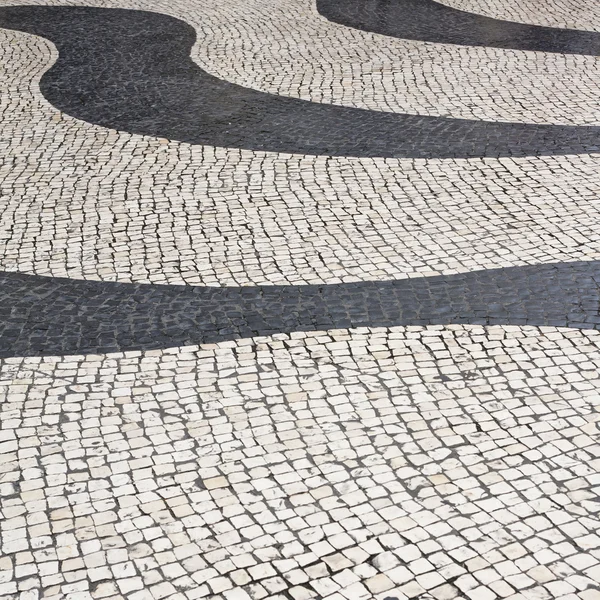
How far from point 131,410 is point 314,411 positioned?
111cm

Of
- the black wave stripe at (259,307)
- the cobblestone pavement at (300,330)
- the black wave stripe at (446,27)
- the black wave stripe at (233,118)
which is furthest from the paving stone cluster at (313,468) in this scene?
the black wave stripe at (446,27)

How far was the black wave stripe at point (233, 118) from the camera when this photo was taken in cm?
937

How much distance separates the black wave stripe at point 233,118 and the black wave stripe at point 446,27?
295 centimetres

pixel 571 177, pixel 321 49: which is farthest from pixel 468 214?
pixel 321 49

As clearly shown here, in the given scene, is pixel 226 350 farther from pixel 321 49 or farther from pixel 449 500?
pixel 321 49

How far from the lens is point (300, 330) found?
6.38 metres

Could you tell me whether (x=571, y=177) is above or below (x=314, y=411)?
above

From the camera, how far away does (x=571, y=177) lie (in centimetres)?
868

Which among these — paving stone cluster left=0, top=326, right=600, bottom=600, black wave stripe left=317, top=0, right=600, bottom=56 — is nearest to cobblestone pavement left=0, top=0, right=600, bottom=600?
paving stone cluster left=0, top=326, right=600, bottom=600

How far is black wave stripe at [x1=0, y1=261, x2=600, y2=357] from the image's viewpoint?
637 cm

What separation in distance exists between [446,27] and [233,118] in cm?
479

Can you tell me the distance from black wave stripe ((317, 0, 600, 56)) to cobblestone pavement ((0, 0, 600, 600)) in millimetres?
1100

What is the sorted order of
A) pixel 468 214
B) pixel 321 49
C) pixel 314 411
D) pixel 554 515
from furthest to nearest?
pixel 321 49, pixel 468 214, pixel 314 411, pixel 554 515

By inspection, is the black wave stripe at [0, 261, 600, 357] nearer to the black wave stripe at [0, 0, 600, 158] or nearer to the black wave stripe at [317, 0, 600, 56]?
the black wave stripe at [0, 0, 600, 158]
